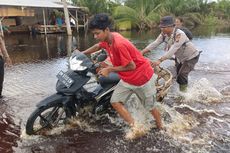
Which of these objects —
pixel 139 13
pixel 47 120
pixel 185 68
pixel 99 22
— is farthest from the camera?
pixel 139 13

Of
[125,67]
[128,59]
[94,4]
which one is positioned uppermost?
[94,4]

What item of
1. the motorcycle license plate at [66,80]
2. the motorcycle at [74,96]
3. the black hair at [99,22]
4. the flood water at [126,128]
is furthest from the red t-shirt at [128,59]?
the flood water at [126,128]

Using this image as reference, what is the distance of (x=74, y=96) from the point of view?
4734 mm

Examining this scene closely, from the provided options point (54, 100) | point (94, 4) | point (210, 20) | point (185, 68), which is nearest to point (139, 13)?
point (94, 4)

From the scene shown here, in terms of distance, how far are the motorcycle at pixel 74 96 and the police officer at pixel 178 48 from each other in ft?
3.74

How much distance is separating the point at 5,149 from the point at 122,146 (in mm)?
1653

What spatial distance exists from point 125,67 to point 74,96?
1.08m

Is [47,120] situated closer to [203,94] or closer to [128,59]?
[128,59]

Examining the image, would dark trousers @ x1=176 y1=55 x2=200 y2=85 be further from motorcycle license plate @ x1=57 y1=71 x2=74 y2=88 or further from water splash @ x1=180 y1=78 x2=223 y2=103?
motorcycle license plate @ x1=57 y1=71 x2=74 y2=88

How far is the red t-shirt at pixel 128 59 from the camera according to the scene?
4016 mm

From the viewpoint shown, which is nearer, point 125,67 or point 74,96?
point 125,67

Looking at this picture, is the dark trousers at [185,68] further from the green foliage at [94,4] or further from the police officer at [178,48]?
the green foliage at [94,4]

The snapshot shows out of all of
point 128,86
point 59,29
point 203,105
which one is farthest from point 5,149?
point 59,29

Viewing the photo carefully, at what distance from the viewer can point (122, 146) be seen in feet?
14.5
